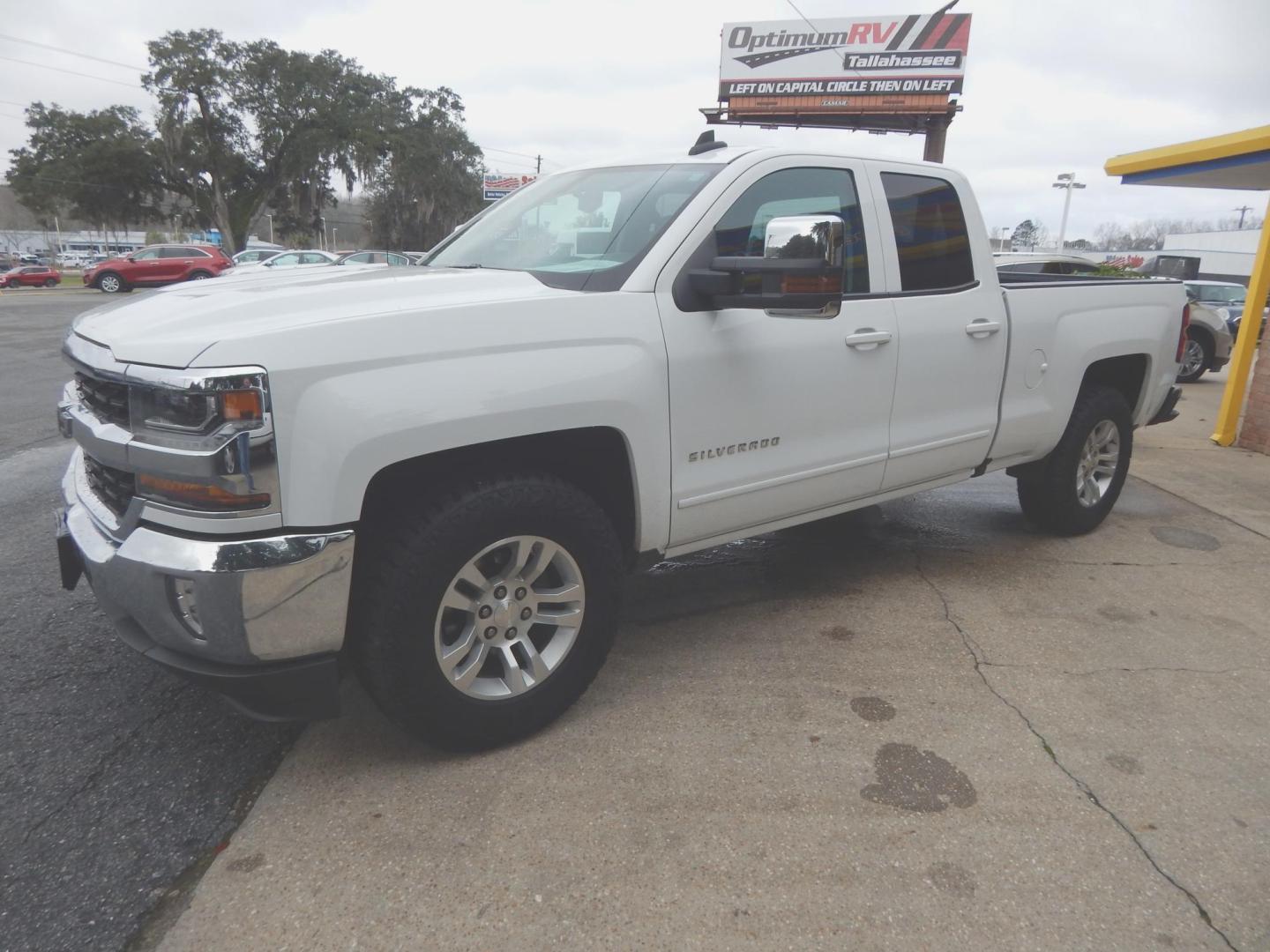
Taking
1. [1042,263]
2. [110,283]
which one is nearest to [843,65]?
[1042,263]

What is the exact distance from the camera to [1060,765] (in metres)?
2.72

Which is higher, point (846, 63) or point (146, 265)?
point (846, 63)

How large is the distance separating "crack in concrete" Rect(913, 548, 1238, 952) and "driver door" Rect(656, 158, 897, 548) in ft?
2.50

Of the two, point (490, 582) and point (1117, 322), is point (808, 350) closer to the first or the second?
point (490, 582)

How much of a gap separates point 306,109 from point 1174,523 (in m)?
46.1

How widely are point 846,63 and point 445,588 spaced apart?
31399mm

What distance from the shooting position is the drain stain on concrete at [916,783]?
2514 mm

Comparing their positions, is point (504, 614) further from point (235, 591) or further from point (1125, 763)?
point (1125, 763)

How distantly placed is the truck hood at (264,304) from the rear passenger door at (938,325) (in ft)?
5.51

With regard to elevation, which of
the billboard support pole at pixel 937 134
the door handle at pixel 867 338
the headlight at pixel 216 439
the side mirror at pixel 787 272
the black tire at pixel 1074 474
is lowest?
the black tire at pixel 1074 474

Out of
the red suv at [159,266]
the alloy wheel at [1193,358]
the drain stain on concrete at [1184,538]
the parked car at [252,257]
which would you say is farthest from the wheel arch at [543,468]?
the red suv at [159,266]

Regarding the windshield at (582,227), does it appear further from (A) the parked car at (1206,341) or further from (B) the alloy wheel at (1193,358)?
(B) the alloy wheel at (1193,358)

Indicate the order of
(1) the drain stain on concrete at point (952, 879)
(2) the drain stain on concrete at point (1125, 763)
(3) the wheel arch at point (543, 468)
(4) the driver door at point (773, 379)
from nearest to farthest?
(1) the drain stain on concrete at point (952, 879) → (3) the wheel arch at point (543, 468) → (2) the drain stain on concrete at point (1125, 763) → (4) the driver door at point (773, 379)

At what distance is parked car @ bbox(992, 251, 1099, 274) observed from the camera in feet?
31.5
